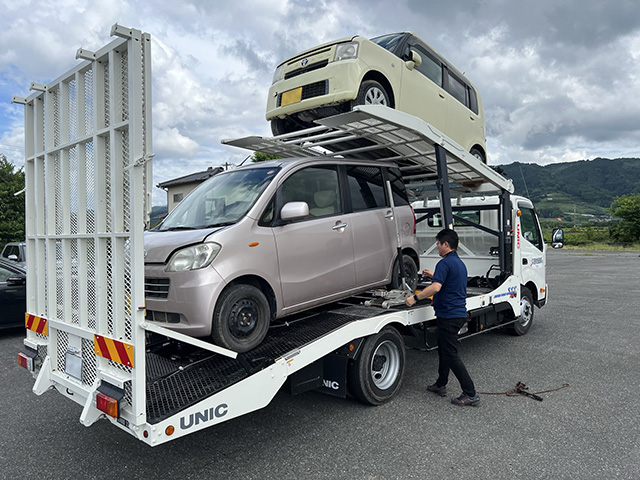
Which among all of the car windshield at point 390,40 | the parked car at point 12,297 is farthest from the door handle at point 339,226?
the parked car at point 12,297

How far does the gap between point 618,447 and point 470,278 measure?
3.94 m

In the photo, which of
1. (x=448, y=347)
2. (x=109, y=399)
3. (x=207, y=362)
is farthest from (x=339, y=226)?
(x=109, y=399)

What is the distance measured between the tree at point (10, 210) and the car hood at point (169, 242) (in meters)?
18.2

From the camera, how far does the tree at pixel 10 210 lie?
19141mm

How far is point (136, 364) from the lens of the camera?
275cm

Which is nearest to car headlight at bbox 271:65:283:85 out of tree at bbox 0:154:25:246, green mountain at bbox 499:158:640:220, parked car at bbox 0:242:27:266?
parked car at bbox 0:242:27:266

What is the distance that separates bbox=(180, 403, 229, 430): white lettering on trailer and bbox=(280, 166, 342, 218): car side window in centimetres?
191

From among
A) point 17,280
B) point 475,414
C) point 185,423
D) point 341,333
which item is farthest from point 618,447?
point 17,280

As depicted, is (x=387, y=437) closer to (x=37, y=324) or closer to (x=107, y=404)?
(x=107, y=404)

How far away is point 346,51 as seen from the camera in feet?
17.7

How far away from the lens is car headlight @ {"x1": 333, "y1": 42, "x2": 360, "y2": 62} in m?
5.35

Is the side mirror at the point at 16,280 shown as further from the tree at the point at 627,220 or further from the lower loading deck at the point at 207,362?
the tree at the point at 627,220

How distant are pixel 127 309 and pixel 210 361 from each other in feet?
3.40

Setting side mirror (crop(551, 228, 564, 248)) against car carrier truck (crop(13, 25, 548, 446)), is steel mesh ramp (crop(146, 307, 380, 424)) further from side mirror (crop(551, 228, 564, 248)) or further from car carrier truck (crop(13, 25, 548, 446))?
side mirror (crop(551, 228, 564, 248))
